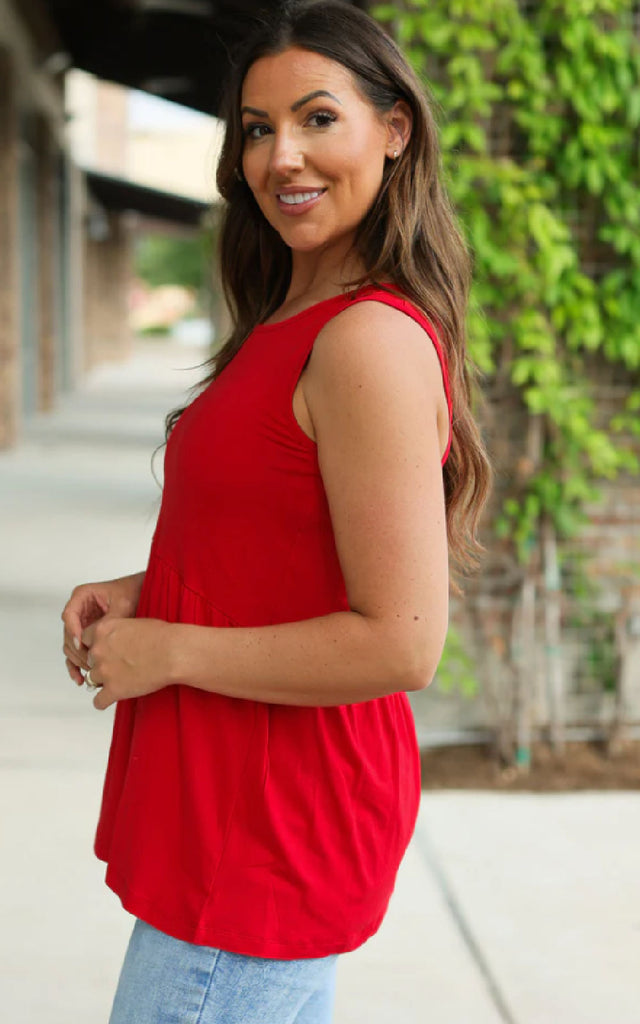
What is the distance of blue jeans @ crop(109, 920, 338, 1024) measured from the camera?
129 centimetres

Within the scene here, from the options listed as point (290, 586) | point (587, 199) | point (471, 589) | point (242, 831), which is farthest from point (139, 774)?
point (587, 199)

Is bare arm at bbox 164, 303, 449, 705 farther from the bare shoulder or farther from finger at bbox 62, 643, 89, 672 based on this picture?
finger at bbox 62, 643, 89, 672

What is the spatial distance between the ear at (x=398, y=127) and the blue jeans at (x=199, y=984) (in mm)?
876

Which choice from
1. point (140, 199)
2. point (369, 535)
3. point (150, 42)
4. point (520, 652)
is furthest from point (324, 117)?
point (140, 199)

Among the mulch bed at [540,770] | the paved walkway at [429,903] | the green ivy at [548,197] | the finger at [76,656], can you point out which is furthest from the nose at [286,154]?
the mulch bed at [540,770]

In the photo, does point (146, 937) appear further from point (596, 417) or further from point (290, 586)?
point (596, 417)

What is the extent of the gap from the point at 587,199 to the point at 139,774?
10.7ft

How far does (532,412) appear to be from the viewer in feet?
13.4

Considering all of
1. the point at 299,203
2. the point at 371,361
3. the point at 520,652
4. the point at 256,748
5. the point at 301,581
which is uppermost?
the point at 299,203

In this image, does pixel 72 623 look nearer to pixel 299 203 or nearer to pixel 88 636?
pixel 88 636

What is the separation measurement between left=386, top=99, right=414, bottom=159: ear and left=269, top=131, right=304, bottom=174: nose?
0.38 ft

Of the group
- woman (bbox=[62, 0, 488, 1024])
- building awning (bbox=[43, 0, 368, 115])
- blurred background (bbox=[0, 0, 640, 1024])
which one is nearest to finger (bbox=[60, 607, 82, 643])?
woman (bbox=[62, 0, 488, 1024])

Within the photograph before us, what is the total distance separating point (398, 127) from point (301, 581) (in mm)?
515

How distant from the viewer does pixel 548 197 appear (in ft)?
13.3
